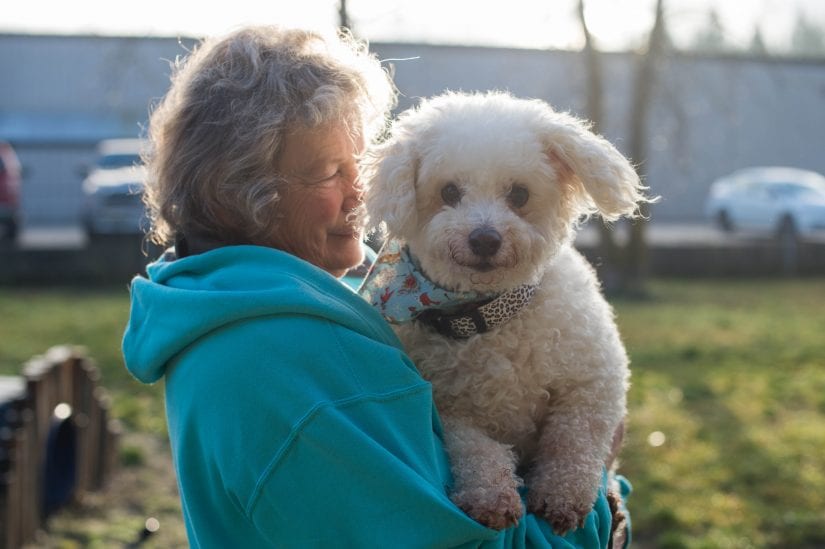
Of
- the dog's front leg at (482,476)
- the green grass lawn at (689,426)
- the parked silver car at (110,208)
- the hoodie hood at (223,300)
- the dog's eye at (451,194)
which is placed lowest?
the parked silver car at (110,208)

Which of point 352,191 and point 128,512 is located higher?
point 352,191

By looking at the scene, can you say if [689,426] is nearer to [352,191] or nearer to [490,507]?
[352,191]

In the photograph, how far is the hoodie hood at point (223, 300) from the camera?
6.12ft

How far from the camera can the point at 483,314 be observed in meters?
2.29

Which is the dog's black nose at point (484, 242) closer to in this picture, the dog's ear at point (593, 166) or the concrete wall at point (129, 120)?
the dog's ear at point (593, 166)

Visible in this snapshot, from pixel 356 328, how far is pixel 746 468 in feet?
15.0

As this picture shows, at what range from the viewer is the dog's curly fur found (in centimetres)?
224

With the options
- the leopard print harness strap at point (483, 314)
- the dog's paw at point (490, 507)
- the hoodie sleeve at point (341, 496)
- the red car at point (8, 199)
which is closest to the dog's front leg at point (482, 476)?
the dog's paw at point (490, 507)

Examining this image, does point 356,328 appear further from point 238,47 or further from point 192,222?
point 238,47

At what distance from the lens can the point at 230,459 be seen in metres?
1.75

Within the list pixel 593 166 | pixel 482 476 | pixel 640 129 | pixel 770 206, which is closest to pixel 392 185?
pixel 593 166

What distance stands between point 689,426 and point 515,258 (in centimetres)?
501

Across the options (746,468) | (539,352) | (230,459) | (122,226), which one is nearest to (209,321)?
(230,459)

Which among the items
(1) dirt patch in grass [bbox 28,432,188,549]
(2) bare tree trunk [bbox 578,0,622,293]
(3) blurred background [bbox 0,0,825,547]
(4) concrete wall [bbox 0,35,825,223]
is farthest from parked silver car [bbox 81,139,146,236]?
(1) dirt patch in grass [bbox 28,432,188,549]
